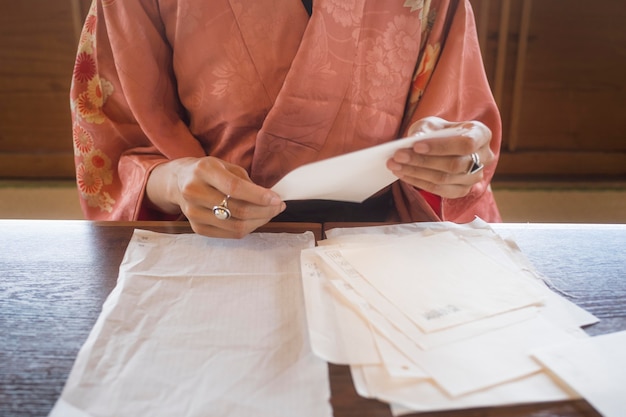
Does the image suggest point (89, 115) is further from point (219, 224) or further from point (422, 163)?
point (422, 163)

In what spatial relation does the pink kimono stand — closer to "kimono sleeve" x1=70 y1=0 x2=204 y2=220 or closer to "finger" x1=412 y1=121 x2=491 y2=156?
"kimono sleeve" x1=70 y1=0 x2=204 y2=220

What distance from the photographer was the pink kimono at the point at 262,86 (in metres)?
0.70

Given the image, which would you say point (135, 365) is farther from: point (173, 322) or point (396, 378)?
point (396, 378)

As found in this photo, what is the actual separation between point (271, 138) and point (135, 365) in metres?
0.42

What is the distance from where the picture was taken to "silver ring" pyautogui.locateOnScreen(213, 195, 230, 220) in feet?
1.84

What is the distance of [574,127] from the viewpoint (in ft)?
6.80

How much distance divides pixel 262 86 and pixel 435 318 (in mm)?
438

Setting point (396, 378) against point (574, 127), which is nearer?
point (396, 378)

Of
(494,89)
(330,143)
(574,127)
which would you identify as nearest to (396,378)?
(330,143)

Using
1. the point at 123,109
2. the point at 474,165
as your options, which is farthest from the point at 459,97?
the point at 123,109

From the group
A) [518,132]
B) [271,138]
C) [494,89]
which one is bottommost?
[518,132]

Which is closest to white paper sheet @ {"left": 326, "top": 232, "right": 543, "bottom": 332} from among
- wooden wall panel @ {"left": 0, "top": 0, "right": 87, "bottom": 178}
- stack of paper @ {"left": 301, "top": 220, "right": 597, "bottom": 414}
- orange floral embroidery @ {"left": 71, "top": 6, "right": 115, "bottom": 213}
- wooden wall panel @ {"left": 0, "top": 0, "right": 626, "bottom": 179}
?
stack of paper @ {"left": 301, "top": 220, "right": 597, "bottom": 414}

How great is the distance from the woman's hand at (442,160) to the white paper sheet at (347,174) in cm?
1

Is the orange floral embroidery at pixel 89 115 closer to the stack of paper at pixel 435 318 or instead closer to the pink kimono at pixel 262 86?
the pink kimono at pixel 262 86
